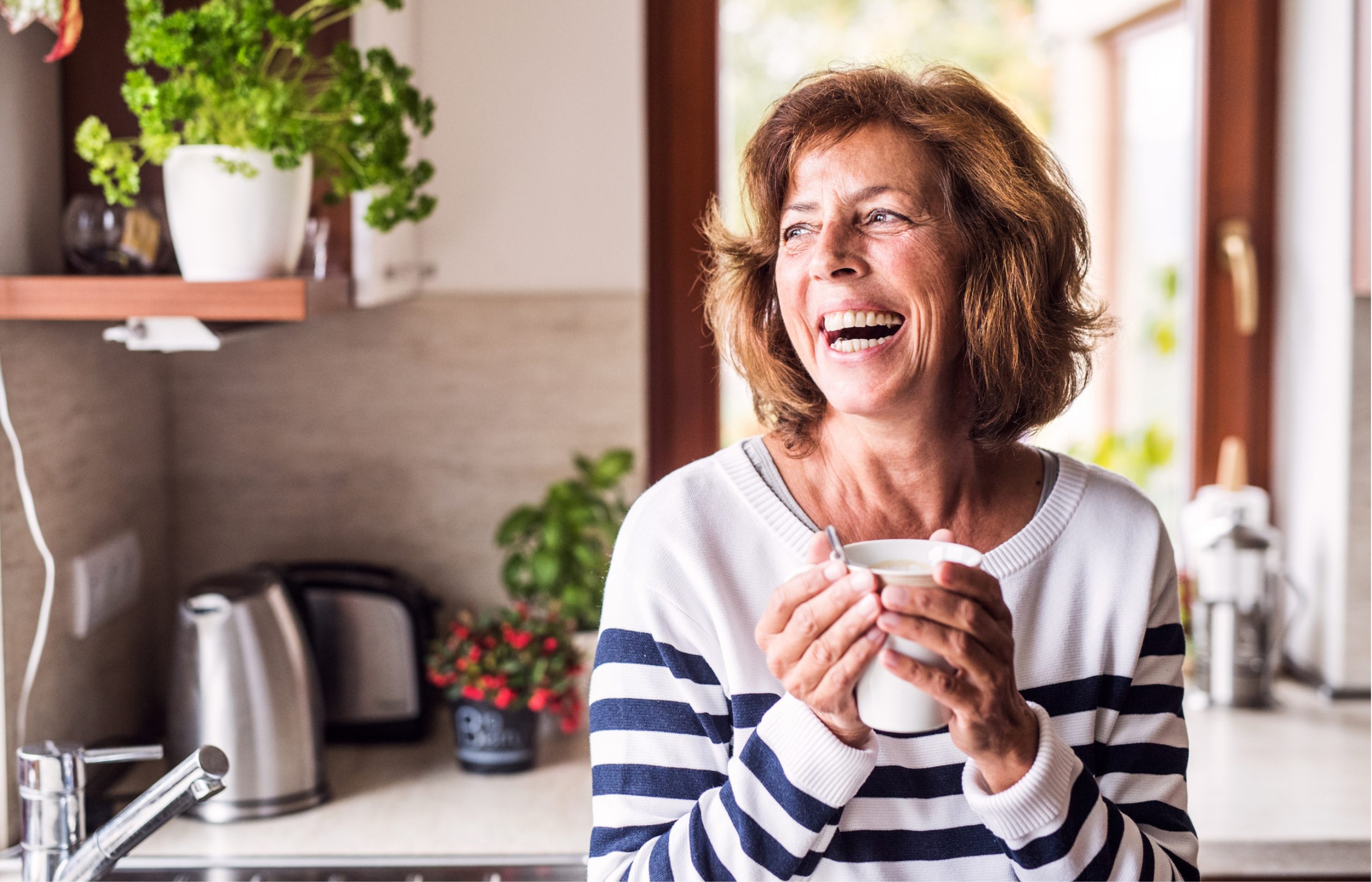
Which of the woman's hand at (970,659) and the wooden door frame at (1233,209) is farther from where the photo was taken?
the wooden door frame at (1233,209)

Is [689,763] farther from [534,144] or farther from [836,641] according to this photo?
[534,144]

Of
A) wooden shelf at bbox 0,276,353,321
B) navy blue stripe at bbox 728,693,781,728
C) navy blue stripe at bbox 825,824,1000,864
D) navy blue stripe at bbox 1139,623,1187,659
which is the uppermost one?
wooden shelf at bbox 0,276,353,321

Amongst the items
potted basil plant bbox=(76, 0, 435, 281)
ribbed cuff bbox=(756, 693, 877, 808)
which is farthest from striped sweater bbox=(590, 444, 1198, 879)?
potted basil plant bbox=(76, 0, 435, 281)

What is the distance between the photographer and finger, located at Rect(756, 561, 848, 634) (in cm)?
88

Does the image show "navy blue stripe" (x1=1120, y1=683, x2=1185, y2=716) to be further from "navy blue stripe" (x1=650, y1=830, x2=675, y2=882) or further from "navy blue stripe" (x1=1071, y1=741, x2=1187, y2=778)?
"navy blue stripe" (x1=650, y1=830, x2=675, y2=882)

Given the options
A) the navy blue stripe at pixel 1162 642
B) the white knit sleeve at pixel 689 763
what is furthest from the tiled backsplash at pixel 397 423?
the navy blue stripe at pixel 1162 642

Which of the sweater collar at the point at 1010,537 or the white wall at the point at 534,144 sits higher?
the white wall at the point at 534,144

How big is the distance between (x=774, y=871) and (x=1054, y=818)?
8.3 inches

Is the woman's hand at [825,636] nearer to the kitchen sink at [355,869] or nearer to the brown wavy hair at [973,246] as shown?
the brown wavy hair at [973,246]

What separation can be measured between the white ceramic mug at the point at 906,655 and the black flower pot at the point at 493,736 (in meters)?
1.05

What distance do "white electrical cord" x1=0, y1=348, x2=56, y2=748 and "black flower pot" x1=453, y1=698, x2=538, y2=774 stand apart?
0.56 meters

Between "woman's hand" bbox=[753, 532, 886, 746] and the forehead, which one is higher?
the forehead

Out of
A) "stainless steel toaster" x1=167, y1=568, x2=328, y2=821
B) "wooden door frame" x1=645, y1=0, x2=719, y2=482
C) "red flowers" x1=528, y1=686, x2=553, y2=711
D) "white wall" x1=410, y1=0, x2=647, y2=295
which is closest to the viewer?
"stainless steel toaster" x1=167, y1=568, x2=328, y2=821

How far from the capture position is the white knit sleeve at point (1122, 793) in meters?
0.96
